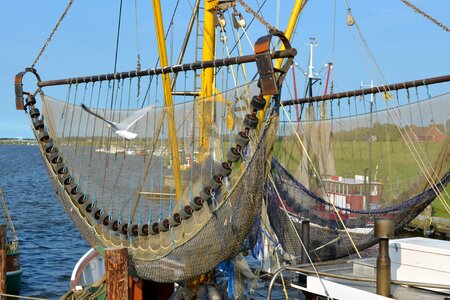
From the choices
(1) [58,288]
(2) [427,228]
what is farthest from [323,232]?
(2) [427,228]

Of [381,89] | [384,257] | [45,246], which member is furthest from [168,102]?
[45,246]

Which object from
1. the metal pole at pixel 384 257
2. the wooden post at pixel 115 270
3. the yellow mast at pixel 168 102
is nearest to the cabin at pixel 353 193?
the yellow mast at pixel 168 102

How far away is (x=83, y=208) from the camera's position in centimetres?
1140

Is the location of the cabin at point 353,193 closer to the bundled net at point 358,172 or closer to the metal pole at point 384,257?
the bundled net at point 358,172

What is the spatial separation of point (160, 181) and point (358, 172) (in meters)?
5.34

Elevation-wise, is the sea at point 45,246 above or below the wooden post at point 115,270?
below

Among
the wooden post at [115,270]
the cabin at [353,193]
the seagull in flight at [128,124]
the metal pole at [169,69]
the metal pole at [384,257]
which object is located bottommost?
the wooden post at [115,270]

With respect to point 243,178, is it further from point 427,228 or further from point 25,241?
point 25,241

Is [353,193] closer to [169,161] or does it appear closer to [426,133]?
[426,133]

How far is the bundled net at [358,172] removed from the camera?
12.4m

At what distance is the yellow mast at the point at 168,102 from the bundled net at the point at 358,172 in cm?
202

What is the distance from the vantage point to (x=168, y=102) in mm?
11562

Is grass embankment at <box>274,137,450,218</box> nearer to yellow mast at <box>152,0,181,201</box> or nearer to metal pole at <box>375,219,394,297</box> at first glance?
yellow mast at <box>152,0,181,201</box>

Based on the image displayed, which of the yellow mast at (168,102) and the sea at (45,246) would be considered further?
the sea at (45,246)
